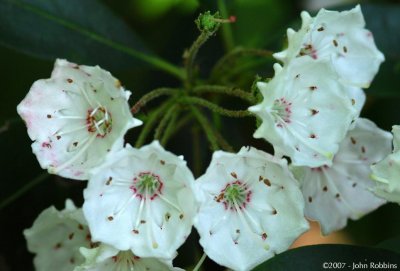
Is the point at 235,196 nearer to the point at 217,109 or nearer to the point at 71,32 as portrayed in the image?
the point at 217,109

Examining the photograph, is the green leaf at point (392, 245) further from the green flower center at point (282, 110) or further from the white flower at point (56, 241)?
the white flower at point (56, 241)

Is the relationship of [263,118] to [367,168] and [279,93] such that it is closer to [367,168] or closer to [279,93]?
[279,93]

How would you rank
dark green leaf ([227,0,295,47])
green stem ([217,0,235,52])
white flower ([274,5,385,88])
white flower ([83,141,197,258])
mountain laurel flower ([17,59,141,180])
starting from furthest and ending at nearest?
dark green leaf ([227,0,295,47]) → green stem ([217,0,235,52]) → white flower ([274,5,385,88]) → mountain laurel flower ([17,59,141,180]) → white flower ([83,141,197,258])

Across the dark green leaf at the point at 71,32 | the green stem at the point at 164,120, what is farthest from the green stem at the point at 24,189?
the green stem at the point at 164,120

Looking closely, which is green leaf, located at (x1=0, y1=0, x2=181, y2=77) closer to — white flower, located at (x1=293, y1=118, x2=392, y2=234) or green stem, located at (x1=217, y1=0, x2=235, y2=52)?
green stem, located at (x1=217, y1=0, x2=235, y2=52)

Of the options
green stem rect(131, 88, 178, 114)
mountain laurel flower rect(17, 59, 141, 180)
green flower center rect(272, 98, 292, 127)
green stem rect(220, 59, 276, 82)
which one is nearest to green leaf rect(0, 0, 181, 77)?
green stem rect(220, 59, 276, 82)

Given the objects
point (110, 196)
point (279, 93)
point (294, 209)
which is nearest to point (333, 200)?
point (294, 209)
